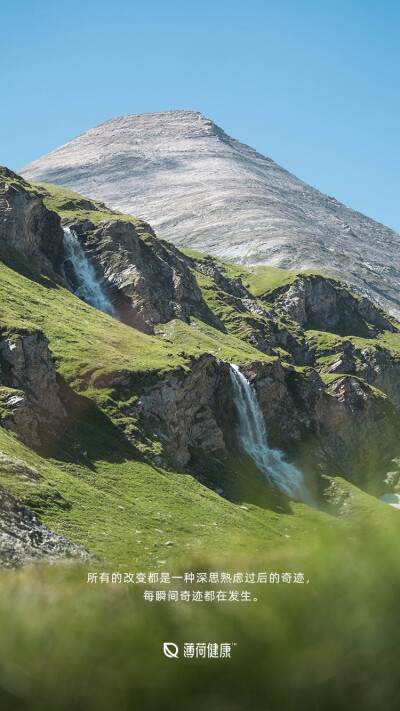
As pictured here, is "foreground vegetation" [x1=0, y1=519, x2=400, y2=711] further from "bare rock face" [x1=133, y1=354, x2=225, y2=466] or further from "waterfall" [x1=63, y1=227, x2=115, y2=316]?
"waterfall" [x1=63, y1=227, x2=115, y2=316]

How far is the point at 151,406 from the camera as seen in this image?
201 ft

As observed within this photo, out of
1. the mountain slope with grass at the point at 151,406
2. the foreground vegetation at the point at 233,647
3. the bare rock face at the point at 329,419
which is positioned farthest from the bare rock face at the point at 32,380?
the foreground vegetation at the point at 233,647

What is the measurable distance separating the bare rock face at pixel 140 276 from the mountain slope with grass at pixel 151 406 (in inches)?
9.9

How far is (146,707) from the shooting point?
2.38m

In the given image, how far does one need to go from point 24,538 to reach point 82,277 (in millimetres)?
87416

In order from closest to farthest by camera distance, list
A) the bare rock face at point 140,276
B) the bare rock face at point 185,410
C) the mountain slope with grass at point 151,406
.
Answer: the mountain slope with grass at point 151,406
the bare rock face at point 185,410
the bare rock face at point 140,276

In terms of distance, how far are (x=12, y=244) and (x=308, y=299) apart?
3714 inches

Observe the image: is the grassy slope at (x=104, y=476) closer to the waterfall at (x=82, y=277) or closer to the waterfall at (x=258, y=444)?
the waterfall at (x=258, y=444)

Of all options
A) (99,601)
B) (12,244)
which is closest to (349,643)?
(99,601)

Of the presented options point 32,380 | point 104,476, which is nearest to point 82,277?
point 32,380

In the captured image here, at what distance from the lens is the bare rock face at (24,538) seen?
11.6 m

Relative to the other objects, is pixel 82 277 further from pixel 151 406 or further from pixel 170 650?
pixel 170 650

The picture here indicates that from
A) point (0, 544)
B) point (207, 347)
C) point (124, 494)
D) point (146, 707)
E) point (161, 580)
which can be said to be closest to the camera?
point (146, 707)

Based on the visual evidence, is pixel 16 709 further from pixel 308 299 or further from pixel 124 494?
pixel 308 299
